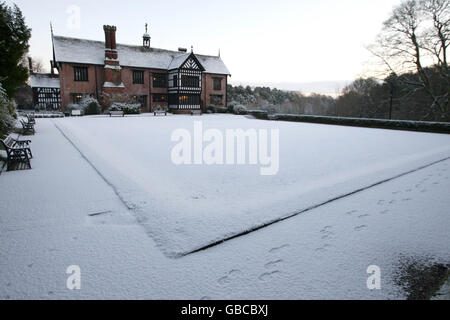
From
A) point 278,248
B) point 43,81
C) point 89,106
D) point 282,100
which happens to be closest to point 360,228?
point 278,248

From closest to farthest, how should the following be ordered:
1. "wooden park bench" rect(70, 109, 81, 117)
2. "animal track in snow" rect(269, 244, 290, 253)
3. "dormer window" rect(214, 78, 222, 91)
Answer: "animal track in snow" rect(269, 244, 290, 253)
"wooden park bench" rect(70, 109, 81, 117)
"dormer window" rect(214, 78, 222, 91)

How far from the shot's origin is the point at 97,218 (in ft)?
13.8

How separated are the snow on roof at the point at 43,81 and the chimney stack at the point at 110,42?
16331 millimetres

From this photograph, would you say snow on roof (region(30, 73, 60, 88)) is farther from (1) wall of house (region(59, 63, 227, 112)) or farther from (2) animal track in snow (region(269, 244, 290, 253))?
(2) animal track in snow (region(269, 244, 290, 253))

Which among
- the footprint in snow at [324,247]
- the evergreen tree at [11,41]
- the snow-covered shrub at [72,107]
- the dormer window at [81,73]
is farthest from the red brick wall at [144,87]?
the footprint in snow at [324,247]

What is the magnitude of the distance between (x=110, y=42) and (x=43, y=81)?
17.2 meters

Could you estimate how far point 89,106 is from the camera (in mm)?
27750

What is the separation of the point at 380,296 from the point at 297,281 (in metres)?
0.79

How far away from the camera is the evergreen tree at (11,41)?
474 inches

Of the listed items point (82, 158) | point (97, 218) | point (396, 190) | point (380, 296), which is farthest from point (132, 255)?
point (82, 158)

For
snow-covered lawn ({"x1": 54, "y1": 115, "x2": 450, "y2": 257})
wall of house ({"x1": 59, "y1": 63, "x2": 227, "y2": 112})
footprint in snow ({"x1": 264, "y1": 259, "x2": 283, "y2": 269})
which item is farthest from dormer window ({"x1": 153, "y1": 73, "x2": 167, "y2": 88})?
footprint in snow ({"x1": 264, "y1": 259, "x2": 283, "y2": 269})

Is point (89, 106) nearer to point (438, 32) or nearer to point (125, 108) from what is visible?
point (125, 108)

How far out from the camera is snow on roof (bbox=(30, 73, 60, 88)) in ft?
129

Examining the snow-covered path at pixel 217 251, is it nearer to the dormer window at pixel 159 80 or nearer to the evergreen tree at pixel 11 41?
the evergreen tree at pixel 11 41
